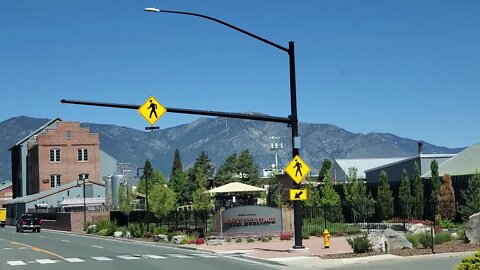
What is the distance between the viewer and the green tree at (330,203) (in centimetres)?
4582

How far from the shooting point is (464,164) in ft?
192

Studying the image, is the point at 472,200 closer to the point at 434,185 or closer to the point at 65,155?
the point at 434,185

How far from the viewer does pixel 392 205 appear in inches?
1836

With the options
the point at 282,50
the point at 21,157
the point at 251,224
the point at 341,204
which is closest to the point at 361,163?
the point at 21,157

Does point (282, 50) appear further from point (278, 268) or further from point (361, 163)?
point (361, 163)

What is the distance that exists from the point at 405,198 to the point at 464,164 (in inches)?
641

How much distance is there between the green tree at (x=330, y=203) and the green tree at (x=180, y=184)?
50375mm

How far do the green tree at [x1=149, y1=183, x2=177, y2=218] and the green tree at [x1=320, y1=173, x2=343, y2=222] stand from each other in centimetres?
1162

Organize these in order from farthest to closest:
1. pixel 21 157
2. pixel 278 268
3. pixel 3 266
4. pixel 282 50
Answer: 1. pixel 21 157
2. pixel 282 50
3. pixel 3 266
4. pixel 278 268

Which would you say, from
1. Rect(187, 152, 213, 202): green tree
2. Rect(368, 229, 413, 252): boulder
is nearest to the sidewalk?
Rect(368, 229, 413, 252): boulder

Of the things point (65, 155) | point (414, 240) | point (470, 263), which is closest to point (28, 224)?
point (65, 155)

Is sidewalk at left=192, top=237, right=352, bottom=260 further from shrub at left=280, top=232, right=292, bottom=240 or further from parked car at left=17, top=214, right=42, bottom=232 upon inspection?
parked car at left=17, top=214, right=42, bottom=232

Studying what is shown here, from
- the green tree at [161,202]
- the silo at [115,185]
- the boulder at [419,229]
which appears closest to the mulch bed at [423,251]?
the boulder at [419,229]

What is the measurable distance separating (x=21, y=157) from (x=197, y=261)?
101989 millimetres
